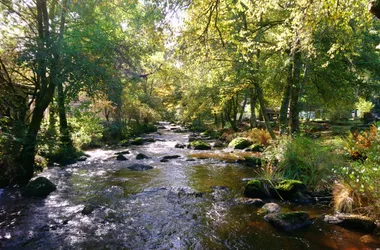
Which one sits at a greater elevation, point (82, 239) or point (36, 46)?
point (36, 46)

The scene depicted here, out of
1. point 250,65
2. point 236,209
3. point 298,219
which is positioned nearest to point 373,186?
point 298,219

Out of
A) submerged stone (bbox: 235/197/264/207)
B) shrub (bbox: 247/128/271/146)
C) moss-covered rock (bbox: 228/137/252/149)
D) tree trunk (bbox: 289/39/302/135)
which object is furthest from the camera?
moss-covered rock (bbox: 228/137/252/149)

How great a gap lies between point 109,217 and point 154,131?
2702 cm

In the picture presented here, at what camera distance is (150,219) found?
612cm

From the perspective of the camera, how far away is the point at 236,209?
6.61 meters

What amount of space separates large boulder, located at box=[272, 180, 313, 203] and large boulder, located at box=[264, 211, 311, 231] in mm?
1465

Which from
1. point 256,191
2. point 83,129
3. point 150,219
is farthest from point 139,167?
point 83,129

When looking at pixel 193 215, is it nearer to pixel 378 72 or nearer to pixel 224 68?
pixel 224 68

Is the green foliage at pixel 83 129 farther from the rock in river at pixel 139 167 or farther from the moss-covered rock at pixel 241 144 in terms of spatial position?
the moss-covered rock at pixel 241 144

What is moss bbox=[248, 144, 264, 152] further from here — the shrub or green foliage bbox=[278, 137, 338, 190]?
green foliage bbox=[278, 137, 338, 190]

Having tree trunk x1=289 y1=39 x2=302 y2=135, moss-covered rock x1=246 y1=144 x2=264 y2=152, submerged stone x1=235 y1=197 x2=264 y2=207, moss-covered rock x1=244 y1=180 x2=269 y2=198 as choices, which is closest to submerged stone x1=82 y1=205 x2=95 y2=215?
submerged stone x1=235 y1=197 x2=264 y2=207

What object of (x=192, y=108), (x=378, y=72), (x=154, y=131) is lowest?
(x=154, y=131)

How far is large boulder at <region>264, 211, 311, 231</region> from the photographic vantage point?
5398 millimetres

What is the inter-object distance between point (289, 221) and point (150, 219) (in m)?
3.10
